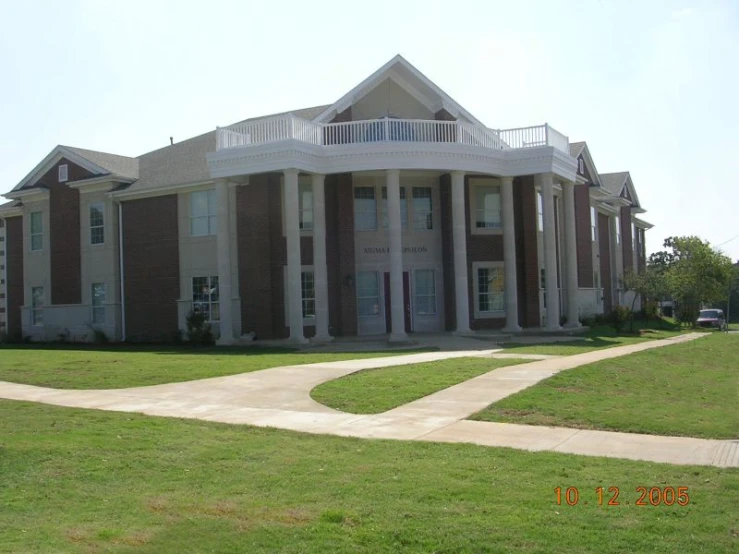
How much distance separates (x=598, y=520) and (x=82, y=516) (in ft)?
14.3

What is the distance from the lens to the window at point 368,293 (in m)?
29.5

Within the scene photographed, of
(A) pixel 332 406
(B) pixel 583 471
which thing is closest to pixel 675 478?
(B) pixel 583 471

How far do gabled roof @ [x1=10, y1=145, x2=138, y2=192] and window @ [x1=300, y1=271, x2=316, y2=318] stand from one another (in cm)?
968

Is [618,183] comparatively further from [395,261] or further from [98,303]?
[98,303]

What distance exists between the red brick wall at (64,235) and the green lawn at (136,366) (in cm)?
1203

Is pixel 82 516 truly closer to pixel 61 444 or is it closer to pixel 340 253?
pixel 61 444

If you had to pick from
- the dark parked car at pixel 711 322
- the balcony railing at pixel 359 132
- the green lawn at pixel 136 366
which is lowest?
the dark parked car at pixel 711 322

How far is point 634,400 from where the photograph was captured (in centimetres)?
1292

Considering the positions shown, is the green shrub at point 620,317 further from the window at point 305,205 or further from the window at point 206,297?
the window at point 206,297

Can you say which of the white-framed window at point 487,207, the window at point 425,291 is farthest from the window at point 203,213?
the white-framed window at point 487,207

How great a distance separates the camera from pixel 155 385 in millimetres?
15398

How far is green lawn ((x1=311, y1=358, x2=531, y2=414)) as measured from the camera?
12734mm

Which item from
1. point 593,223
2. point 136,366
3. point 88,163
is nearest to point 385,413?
point 136,366

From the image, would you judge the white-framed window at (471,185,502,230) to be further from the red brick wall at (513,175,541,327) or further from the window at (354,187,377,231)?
the window at (354,187,377,231)
